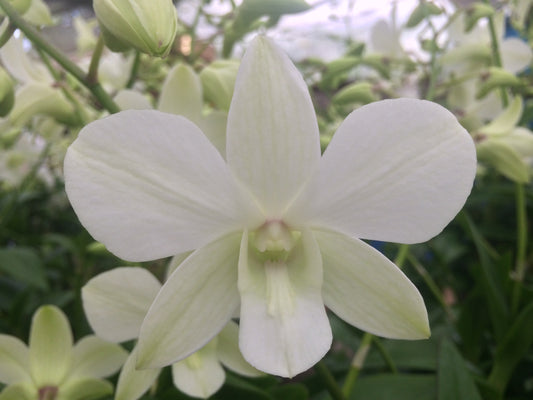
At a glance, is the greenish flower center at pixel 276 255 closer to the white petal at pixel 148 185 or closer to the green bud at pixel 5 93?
the white petal at pixel 148 185

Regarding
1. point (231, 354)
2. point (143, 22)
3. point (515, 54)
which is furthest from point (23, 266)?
point (515, 54)

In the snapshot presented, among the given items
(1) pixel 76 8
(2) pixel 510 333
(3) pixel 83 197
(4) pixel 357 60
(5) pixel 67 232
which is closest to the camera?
(3) pixel 83 197

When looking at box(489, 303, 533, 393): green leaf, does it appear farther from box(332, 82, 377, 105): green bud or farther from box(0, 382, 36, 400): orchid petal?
box(0, 382, 36, 400): orchid petal

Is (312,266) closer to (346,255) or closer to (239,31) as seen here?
(346,255)

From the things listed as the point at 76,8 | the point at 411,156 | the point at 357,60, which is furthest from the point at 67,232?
the point at 76,8

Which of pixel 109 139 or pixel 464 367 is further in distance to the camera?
pixel 464 367

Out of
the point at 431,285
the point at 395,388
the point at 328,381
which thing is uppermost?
the point at 328,381

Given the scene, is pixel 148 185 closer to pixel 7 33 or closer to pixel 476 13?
pixel 7 33

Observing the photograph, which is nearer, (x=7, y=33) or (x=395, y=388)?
(x=7, y=33)
